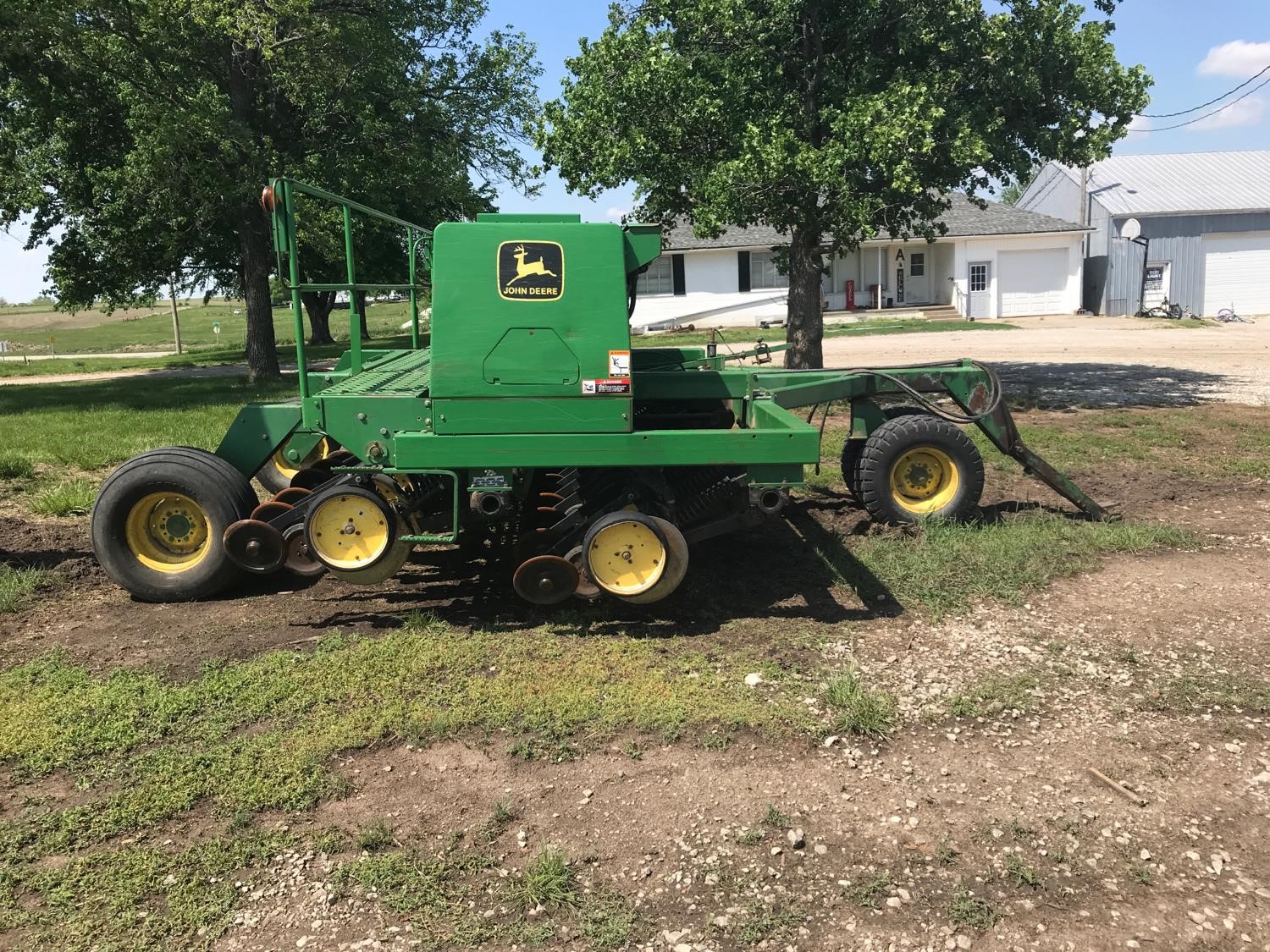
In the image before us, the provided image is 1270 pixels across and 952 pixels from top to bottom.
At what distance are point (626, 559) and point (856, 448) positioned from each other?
2.78 metres

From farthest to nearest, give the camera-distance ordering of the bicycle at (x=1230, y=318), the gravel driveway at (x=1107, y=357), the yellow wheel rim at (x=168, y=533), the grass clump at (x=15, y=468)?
the bicycle at (x=1230, y=318)
the gravel driveway at (x=1107, y=357)
the grass clump at (x=15, y=468)
the yellow wheel rim at (x=168, y=533)

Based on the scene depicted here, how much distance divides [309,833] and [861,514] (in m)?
4.86

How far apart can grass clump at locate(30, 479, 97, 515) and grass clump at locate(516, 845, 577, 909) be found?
5.86 m

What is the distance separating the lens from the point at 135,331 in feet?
161

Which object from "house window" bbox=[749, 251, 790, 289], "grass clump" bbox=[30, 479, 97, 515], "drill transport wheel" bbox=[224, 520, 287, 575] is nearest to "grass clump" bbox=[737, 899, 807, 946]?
"drill transport wheel" bbox=[224, 520, 287, 575]

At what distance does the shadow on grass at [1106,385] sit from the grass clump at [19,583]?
1099 cm

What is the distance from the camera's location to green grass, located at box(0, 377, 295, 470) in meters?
10.1

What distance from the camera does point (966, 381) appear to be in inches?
274

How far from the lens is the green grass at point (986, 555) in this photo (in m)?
5.52

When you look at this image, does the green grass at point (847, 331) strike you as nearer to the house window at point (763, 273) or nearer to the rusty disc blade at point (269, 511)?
the house window at point (763, 273)

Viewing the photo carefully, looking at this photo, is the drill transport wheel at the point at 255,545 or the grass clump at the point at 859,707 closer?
the grass clump at the point at 859,707

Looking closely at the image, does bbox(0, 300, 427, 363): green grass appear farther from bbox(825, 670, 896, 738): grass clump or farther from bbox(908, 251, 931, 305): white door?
bbox(825, 670, 896, 738): grass clump

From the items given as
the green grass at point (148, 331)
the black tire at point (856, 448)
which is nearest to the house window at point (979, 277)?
A: the green grass at point (148, 331)

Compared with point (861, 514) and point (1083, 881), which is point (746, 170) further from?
point (1083, 881)
